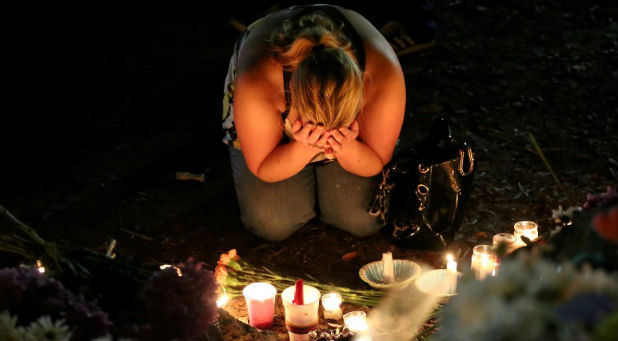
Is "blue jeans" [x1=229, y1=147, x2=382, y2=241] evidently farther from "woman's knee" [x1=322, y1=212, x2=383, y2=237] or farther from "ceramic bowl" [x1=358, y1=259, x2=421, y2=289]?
"ceramic bowl" [x1=358, y1=259, x2=421, y2=289]

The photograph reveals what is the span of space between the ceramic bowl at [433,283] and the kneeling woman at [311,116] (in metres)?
0.65

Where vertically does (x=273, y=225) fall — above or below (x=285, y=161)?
below

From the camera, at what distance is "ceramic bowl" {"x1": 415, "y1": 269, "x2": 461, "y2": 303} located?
8.52 feet

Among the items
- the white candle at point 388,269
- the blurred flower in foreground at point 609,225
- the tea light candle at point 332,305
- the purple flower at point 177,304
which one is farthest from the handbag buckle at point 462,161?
the blurred flower in foreground at point 609,225

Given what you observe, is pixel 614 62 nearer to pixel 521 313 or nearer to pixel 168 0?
pixel 168 0

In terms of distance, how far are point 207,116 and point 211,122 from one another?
0.10 metres

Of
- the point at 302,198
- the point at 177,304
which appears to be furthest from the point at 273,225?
the point at 177,304

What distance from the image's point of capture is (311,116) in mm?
2525

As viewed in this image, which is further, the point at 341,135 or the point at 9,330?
the point at 341,135

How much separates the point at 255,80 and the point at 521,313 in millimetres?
2161

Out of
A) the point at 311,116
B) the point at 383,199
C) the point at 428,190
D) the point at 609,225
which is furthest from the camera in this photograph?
the point at 383,199

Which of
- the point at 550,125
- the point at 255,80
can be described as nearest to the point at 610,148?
the point at 550,125

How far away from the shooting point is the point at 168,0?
7.38 metres

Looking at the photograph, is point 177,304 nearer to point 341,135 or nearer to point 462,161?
point 341,135
